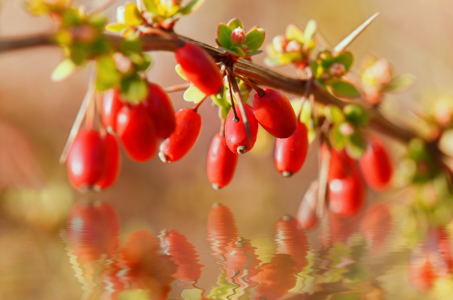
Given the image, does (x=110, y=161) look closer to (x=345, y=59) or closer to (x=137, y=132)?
(x=137, y=132)

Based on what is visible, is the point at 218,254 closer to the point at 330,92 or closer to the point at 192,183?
the point at 330,92

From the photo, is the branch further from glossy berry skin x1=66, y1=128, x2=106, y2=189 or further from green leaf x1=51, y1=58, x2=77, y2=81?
glossy berry skin x1=66, y1=128, x2=106, y2=189

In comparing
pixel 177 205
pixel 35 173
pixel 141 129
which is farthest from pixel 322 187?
pixel 35 173

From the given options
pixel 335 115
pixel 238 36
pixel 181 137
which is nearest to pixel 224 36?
pixel 238 36

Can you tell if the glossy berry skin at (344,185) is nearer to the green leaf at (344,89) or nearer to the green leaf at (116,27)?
the green leaf at (344,89)

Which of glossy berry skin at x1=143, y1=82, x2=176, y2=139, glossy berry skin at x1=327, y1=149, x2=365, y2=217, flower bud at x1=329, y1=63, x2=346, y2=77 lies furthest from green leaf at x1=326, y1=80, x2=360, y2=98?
glossy berry skin at x1=143, y1=82, x2=176, y2=139
